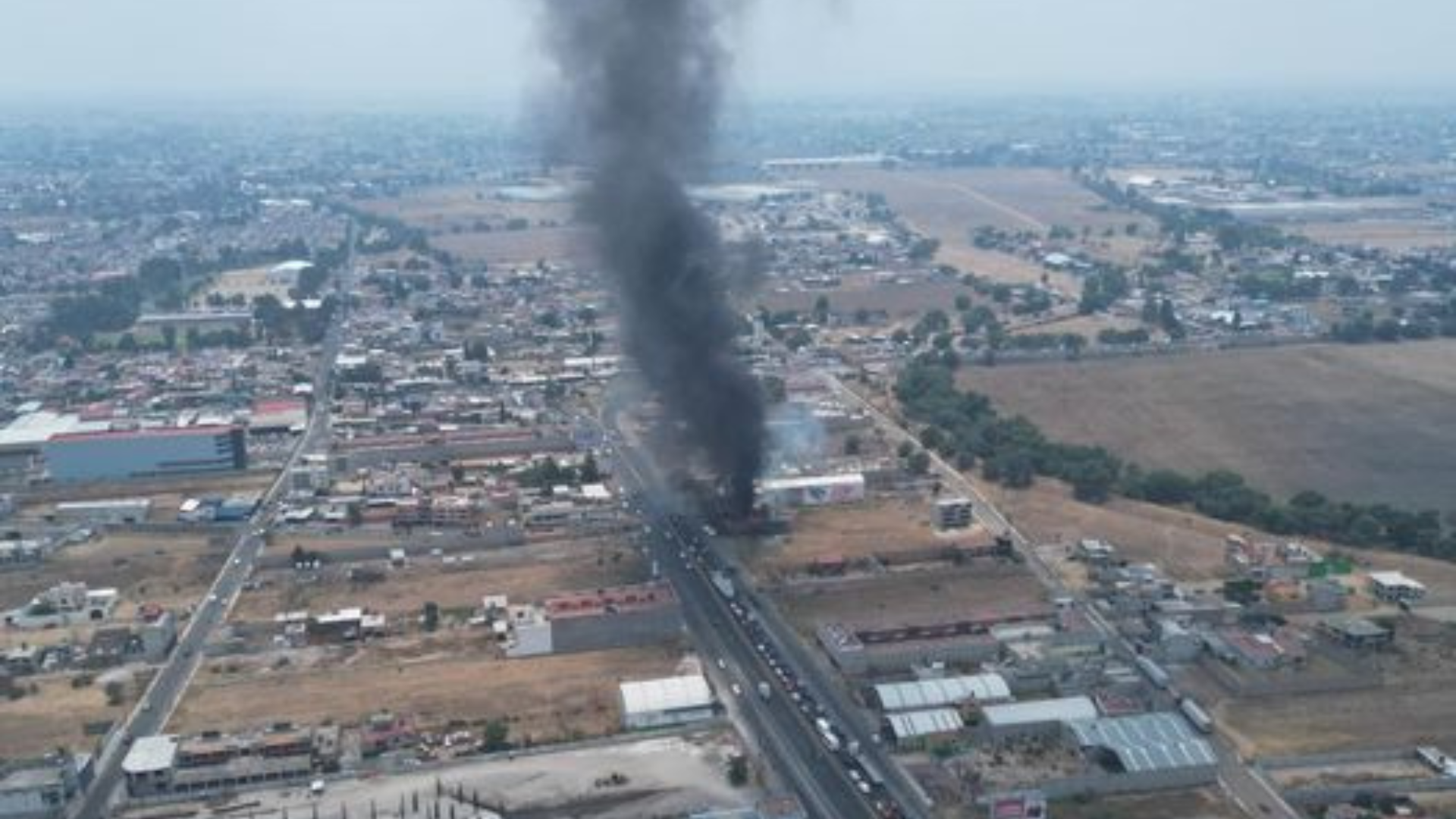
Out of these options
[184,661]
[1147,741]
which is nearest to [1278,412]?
[1147,741]

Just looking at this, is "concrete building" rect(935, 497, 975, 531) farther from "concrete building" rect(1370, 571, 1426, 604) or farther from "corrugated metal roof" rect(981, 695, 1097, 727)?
"corrugated metal roof" rect(981, 695, 1097, 727)

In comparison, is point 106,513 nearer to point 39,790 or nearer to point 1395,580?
point 39,790

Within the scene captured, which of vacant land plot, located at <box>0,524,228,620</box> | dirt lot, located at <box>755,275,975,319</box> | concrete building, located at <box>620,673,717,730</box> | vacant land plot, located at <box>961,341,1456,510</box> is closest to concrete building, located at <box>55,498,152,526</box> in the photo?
vacant land plot, located at <box>0,524,228,620</box>

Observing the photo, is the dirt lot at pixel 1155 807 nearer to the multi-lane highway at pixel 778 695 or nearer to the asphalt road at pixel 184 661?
the multi-lane highway at pixel 778 695

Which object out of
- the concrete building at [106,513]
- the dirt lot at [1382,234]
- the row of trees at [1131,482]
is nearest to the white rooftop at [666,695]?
the row of trees at [1131,482]

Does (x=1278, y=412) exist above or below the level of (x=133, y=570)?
above

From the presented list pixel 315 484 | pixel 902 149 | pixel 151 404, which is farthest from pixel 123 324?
pixel 902 149
